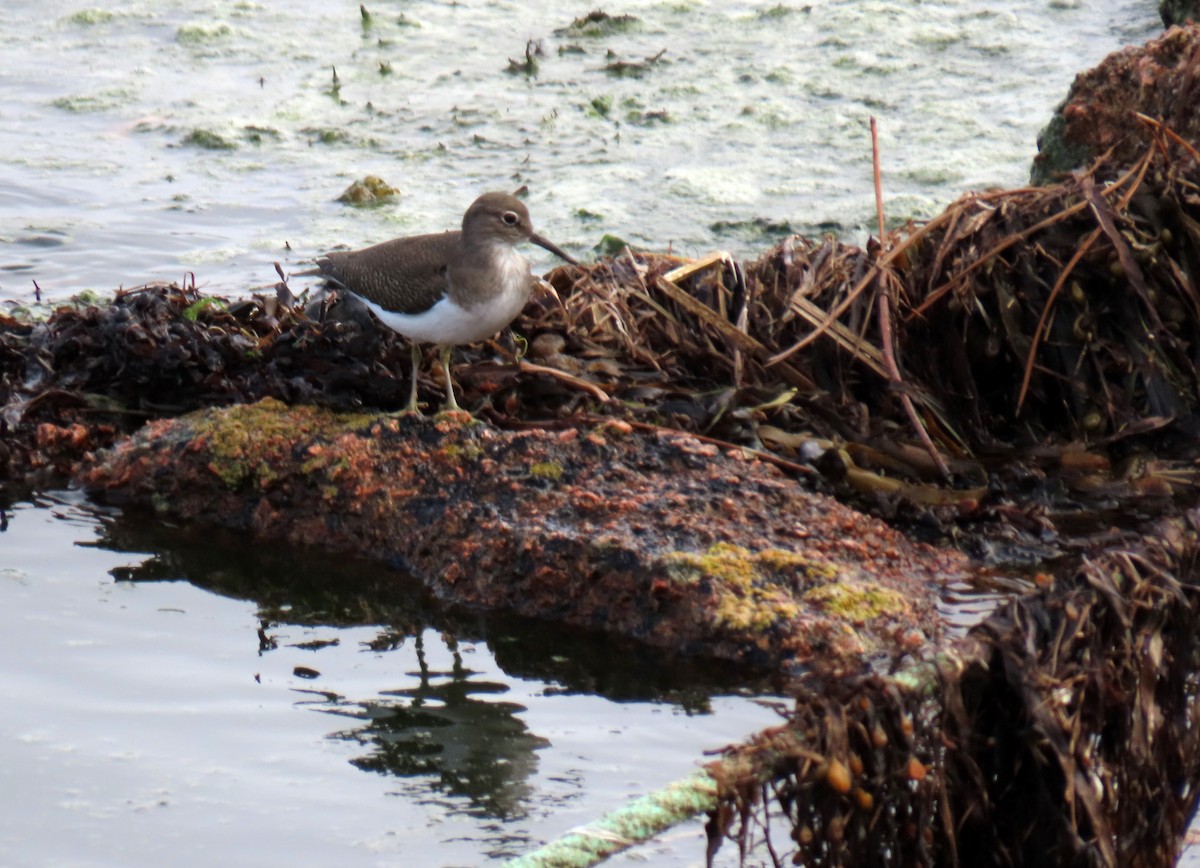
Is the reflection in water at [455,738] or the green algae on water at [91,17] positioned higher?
the green algae on water at [91,17]

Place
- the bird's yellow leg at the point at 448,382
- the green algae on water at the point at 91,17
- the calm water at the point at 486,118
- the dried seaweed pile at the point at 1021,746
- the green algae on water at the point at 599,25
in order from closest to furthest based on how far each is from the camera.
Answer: the dried seaweed pile at the point at 1021,746 → the bird's yellow leg at the point at 448,382 → the calm water at the point at 486,118 → the green algae on water at the point at 599,25 → the green algae on water at the point at 91,17

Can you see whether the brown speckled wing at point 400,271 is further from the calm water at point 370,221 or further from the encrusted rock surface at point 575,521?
the calm water at point 370,221

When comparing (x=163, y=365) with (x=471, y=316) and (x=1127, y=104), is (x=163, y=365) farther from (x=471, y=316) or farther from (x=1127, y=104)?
(x=1127, y=104)

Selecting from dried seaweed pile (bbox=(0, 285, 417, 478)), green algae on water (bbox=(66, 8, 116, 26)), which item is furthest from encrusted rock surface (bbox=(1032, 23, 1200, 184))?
green algae on water (bbox=(66, 8, 116, 26))

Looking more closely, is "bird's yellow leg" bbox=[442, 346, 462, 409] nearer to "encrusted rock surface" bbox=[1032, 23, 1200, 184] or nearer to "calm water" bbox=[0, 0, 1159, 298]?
"calm water" bbox=[0, 0, 1159, 298]

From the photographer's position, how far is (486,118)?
8375 millimetres

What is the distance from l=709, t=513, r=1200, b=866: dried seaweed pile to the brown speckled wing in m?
2.31

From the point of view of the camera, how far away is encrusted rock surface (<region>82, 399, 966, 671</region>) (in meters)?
3.57

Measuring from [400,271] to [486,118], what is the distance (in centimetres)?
402

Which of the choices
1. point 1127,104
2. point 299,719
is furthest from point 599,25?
point 299,719

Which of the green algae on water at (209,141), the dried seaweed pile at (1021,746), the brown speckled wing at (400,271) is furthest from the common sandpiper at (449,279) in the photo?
the green algae on water at (209,141)

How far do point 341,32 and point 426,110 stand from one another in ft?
5.02

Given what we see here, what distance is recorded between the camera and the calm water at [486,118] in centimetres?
701

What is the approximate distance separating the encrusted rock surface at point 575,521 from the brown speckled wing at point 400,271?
377mm
